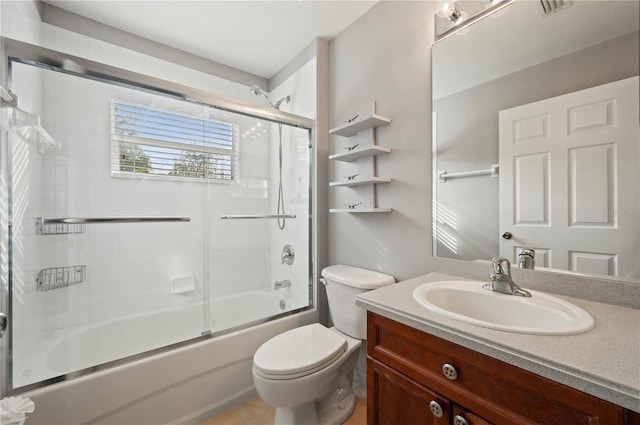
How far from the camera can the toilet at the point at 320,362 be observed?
1209 mm

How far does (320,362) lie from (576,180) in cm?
129

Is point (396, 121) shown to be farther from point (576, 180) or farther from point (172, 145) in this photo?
point (172, 145)

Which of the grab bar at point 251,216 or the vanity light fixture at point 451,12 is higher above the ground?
the vanity light fixture at point 451,12

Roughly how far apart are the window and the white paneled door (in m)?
1.67

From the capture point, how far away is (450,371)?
0.78m

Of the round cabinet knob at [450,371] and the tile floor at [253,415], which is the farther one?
the tile floor at [253,415]

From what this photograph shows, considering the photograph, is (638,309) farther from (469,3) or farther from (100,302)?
(100,302)

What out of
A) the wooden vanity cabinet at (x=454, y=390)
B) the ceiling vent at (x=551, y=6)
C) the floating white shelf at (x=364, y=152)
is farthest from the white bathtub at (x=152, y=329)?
the ceiling vent at (x=551, y=6)

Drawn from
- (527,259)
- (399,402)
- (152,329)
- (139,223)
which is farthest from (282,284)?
(527,259)

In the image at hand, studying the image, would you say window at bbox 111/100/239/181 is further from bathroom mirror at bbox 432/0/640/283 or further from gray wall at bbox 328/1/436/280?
bathroom mirror at bbox 432/0/640/283

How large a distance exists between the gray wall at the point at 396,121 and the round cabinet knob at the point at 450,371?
70cm

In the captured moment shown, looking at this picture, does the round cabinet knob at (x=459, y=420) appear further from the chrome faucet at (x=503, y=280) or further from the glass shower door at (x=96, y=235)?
the glass shower door at (x=96, y=235)

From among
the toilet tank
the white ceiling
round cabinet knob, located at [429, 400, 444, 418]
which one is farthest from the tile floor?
the white ceiling

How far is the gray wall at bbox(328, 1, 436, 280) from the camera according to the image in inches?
57.3
